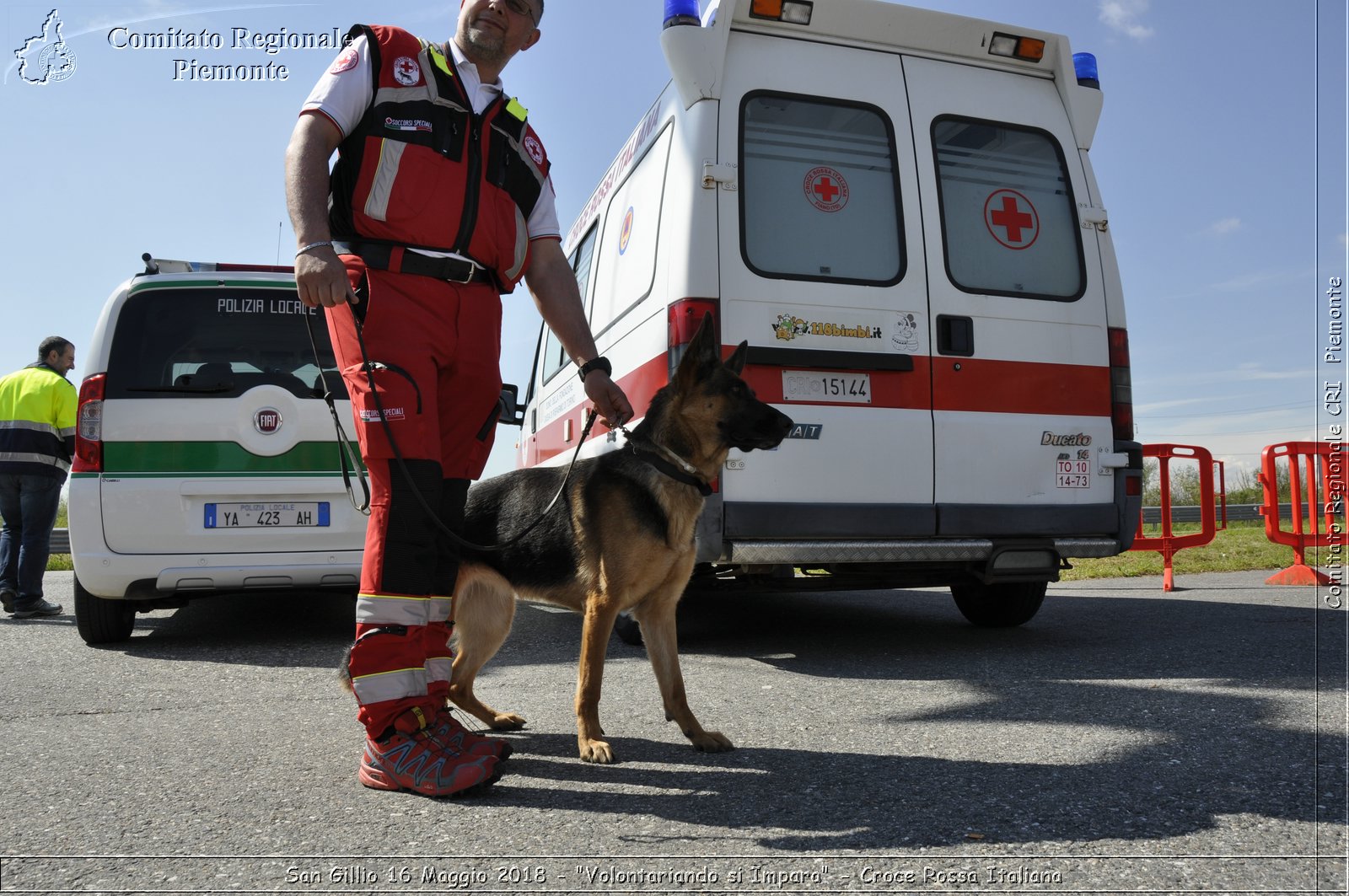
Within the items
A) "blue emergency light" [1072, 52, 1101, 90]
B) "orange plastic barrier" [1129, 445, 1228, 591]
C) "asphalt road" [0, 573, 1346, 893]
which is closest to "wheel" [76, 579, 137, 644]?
"asphalt road" [0, 573, 1346, 893]

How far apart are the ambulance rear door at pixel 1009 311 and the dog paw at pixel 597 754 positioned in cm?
230

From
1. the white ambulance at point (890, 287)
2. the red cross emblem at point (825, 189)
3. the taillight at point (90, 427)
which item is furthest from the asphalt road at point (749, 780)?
the red cross emblem at point (825, 189)

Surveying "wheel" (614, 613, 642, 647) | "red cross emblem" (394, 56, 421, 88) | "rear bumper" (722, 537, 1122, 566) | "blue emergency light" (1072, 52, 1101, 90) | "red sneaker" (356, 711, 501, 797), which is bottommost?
"wheel" (614, 613, 642, 647)

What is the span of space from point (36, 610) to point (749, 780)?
693cm

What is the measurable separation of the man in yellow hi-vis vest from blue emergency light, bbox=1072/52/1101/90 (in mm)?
7565

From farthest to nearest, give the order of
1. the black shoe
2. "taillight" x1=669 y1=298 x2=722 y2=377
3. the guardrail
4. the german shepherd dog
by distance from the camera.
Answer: the guardrail → the black shoe → "taillight" x1=669 y1=298 x2=722 y2=377 → the german shepherd dog

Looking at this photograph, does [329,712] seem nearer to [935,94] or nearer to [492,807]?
[492,807]

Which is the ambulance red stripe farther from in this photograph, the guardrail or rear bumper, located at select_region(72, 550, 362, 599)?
the guardrail

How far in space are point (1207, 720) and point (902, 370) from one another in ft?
6.45

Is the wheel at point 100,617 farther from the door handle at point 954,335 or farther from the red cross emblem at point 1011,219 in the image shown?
the red cross emblem at point 1011,219

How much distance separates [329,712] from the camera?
3473 millimetres

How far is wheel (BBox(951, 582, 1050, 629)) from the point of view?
545 centimetres

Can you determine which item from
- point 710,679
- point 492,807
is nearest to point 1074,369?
point 710,679

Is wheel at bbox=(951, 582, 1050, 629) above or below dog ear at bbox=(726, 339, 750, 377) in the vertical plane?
Result: below
